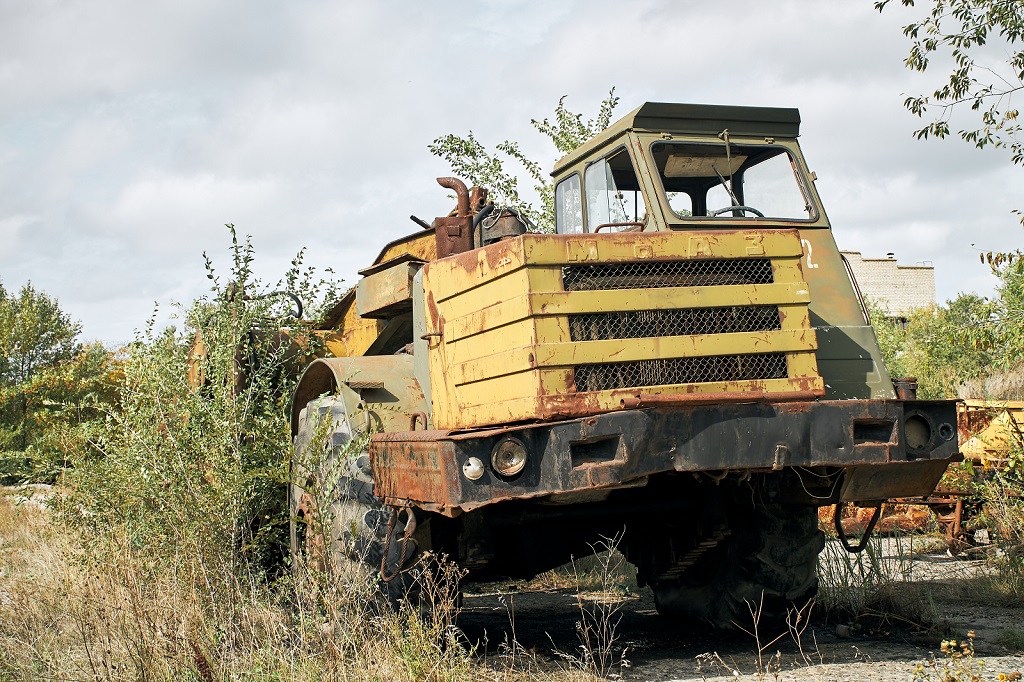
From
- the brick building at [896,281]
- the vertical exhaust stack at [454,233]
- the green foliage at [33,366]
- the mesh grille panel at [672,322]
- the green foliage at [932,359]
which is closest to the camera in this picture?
the mesh grille panel at [672,322]

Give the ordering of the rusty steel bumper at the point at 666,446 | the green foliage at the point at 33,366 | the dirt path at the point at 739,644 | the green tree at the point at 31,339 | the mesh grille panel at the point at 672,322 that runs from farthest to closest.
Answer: the green tree at the point at 31,339 → the green foliage at the point at 33,366 → the dirt path at the point at 739,644 → the mesh grille panel at the point at 672,322 → the rusty steel bumper at the point at 666,446

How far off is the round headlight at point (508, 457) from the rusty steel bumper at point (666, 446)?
0.7 inches

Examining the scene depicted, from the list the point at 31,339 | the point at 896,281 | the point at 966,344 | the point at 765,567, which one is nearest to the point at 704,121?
the point at 765,567

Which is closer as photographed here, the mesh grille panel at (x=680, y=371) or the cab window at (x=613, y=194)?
the mesh grille panel at (x=680, y=371)

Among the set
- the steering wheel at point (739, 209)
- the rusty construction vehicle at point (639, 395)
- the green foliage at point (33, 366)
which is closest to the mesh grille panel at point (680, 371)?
the rusty construction vehicle at point (639, 395)

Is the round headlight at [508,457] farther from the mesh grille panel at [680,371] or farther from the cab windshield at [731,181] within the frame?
the cab windshield at [731,181]

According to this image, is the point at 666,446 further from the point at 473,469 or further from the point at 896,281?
the point at 896,281

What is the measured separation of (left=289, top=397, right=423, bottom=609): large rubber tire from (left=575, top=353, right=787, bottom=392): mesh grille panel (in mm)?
1198

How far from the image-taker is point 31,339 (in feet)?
83.6

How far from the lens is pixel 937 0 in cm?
941

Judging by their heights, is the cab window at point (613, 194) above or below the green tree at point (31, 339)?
below

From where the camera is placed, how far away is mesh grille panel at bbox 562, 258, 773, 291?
4719mm

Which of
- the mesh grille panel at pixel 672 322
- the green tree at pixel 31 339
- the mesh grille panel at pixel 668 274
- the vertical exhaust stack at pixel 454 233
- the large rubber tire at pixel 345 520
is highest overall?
the green tree at pixel 31 339

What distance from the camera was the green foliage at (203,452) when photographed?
20.0ft
